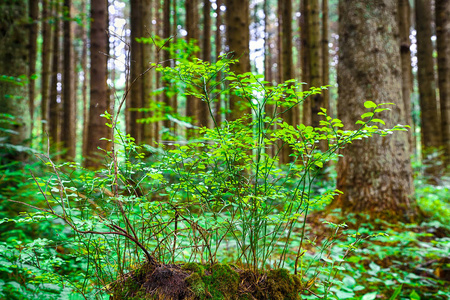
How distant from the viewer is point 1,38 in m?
4.96

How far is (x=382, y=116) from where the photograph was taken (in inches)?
167

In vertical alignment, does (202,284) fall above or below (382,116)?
below

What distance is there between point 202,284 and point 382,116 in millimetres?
3754

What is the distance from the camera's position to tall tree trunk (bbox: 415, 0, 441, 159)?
31.7ft

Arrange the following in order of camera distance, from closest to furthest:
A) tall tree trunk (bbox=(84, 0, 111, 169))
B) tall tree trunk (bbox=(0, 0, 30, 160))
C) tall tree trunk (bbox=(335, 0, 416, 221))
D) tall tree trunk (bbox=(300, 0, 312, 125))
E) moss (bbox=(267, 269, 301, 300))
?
moss (bbox=(267, 269, 301, 300)), tall tree trunk (bbox=(335, 0, 416, 221)), tall tree trunk (bbox=(0, 0, 30, 160)), tall tree trunk (bbox=(84, 0, 111, 169)), tall tree trunk (bbox=(300, 0, 312, 125))

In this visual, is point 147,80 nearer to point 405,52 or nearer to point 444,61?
point 405,52

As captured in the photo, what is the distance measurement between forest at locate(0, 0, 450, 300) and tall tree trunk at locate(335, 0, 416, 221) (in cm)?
2

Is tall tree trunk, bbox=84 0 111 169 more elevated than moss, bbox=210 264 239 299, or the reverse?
tall tree trunk, bbox=84 0 111 169

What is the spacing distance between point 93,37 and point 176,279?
6.12m

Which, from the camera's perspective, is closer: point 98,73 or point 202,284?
point 202,284

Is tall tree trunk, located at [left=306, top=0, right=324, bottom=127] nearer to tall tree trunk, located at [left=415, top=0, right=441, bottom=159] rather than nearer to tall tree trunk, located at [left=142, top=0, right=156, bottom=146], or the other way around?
tall tree trunk, located at [left=415, top=0, right=441, bottom=159]

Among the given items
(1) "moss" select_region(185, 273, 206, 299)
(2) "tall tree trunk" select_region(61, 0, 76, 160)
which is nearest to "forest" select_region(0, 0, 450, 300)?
(1) "moss" select_region(185, 273, 206, 299)

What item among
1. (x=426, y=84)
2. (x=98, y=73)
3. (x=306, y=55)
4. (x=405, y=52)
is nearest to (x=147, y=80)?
(x=98, y=73)

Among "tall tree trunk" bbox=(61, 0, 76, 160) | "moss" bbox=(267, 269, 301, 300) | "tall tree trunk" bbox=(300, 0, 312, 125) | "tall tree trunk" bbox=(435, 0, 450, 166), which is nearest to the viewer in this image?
"moss" bbox=(267, 269, 301, 300)
